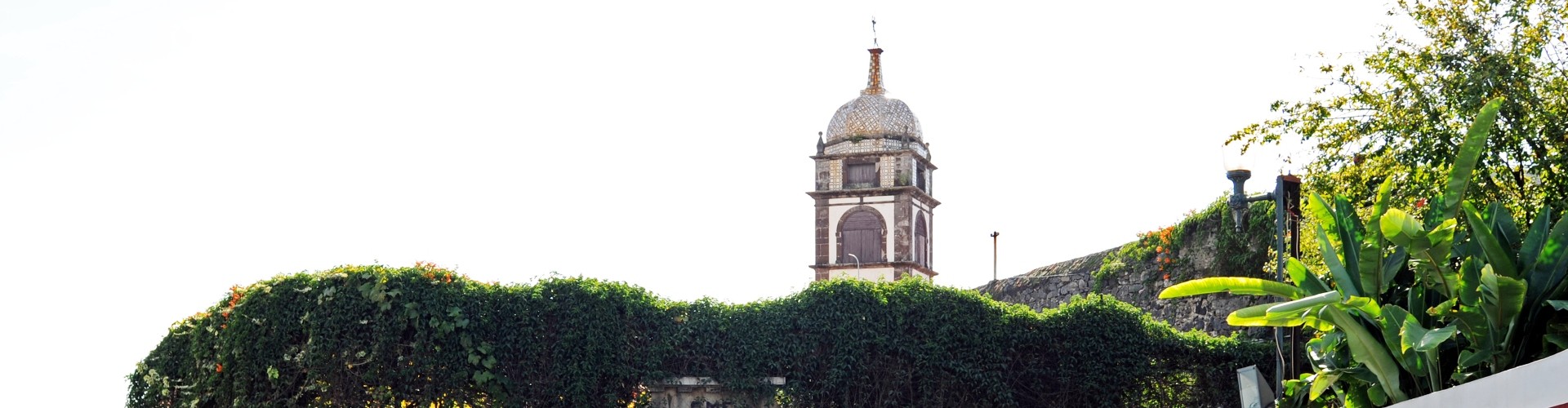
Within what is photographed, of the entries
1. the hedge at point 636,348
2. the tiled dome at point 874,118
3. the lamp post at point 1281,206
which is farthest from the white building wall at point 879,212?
the lamp post at point 1281,206

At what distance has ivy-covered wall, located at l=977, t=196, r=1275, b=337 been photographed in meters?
17.0

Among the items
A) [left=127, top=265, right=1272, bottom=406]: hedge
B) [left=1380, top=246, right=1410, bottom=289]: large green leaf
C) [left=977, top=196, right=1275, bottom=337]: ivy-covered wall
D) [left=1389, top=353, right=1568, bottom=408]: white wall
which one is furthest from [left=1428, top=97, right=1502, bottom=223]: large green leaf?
[left=977, top=196, right=1275, bottom=337]: ivy-covered wall

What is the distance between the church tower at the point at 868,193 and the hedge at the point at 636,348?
28.8 meters

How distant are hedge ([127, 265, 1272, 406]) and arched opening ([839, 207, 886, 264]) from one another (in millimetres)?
28923

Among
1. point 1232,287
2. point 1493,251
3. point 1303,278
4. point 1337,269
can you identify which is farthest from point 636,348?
point 1493,251

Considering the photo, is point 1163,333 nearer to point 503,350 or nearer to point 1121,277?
point 1121,277

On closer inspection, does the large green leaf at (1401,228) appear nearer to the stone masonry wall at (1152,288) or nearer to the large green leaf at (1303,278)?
the large green leaf at (1303,278)

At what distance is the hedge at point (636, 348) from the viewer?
576 inches

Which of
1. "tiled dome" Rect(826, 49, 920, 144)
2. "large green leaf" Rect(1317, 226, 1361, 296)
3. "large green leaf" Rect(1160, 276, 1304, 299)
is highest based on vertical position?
"tiled dome" Rect(826, 49, 920, 144)

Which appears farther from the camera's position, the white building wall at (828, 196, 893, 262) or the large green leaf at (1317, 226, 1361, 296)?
the white building wall at (828, 196, 893, 262)

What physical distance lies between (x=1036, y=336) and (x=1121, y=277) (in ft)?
13.7

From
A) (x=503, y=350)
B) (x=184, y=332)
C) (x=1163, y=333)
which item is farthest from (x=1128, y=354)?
(x=184, y=332)

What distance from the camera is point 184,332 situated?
50.3 feet

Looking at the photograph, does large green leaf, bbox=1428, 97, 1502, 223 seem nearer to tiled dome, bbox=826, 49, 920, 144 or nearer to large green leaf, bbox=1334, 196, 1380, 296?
large green leaf, bbox=1334, 196, 1380, 296
